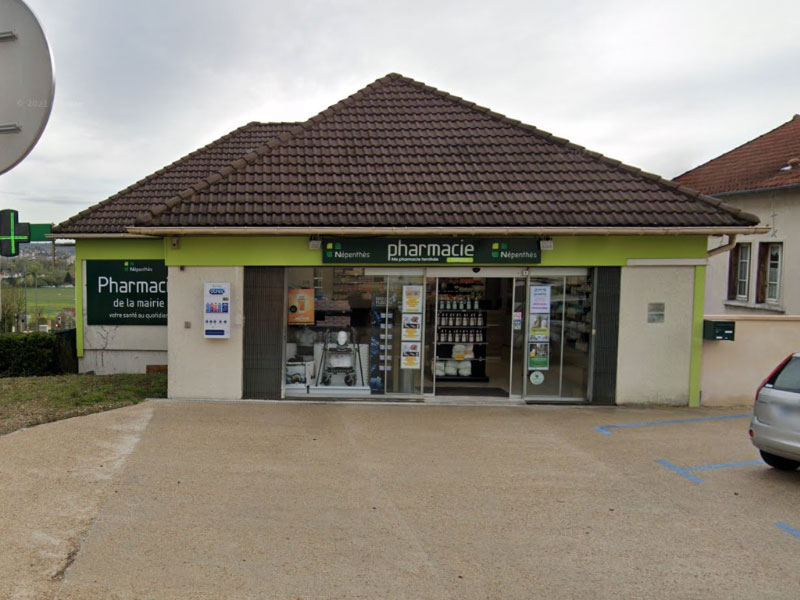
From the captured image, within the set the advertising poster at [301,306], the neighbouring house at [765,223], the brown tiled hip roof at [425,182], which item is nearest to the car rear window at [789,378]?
the brown tiled hip roof at [425,182]

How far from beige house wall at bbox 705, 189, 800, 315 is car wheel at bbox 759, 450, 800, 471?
411 inches

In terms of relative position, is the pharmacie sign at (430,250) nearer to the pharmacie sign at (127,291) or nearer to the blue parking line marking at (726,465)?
the blue parking line marking at (726,465)

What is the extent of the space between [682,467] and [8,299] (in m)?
24.6

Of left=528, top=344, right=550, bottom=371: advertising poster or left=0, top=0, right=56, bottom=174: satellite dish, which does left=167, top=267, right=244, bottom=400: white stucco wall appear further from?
left=0, top=0, right=56, bottom=174: satellite dish

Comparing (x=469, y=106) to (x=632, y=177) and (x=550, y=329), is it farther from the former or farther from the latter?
(x=550, y=329)

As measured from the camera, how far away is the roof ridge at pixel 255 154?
11.3 metres

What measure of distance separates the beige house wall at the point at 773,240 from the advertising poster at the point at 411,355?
33.8 feet

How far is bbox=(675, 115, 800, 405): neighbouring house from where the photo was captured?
12070 millimetres

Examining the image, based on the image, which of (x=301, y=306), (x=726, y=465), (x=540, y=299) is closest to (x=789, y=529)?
(x=726, y=465)

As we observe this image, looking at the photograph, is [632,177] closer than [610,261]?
No

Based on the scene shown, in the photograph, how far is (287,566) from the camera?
5.06 metres

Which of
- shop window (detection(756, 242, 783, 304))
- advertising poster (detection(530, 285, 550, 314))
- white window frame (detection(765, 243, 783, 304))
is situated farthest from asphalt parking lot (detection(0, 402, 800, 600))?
shop window (detection(756, 242, 783, 304))

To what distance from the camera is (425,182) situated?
40.1 ft

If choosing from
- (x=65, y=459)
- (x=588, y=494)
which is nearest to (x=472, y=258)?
(x=588, y=494)
